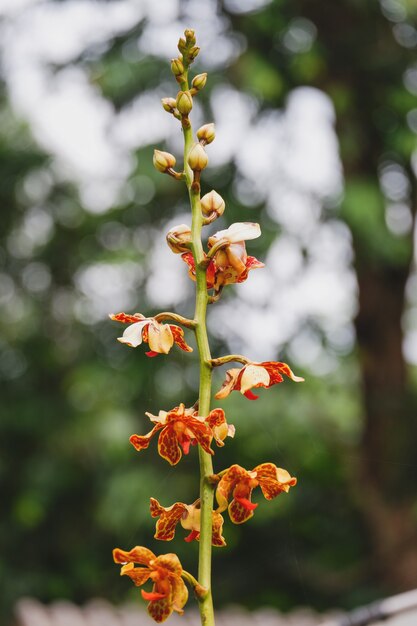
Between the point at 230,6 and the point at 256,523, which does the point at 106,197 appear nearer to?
the point at 230,6

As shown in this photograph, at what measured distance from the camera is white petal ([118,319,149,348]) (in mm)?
436

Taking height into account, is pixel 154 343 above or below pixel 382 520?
above

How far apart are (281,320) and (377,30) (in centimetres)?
119

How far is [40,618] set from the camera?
53.4 inches

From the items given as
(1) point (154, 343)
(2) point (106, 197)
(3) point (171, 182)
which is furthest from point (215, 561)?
(1) point (154, 343)

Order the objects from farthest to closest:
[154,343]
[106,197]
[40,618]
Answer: [106,197] → [40,618] → [154,343]


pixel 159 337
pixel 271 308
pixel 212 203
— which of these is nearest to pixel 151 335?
pixel 159 337

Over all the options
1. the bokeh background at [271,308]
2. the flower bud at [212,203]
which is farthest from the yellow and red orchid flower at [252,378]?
the bokeh background at [271,308]

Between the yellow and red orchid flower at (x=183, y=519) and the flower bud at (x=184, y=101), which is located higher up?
the flower bud at (x=184, y=101)

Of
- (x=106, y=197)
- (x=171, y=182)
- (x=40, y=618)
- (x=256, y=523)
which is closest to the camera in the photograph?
(x=40, y=618)

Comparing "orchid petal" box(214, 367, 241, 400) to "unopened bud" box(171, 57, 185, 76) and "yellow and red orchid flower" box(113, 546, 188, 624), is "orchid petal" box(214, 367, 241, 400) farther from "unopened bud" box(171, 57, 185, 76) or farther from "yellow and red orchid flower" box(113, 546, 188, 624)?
"unopened bud" box(171, 57, 185, 76)

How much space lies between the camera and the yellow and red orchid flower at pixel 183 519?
43cm

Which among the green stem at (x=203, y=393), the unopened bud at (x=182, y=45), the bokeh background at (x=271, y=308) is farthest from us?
the bokeh background at (x=271, y=308)

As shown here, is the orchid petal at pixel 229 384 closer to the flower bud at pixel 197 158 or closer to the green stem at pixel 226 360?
the green stem at pixel 226 360
